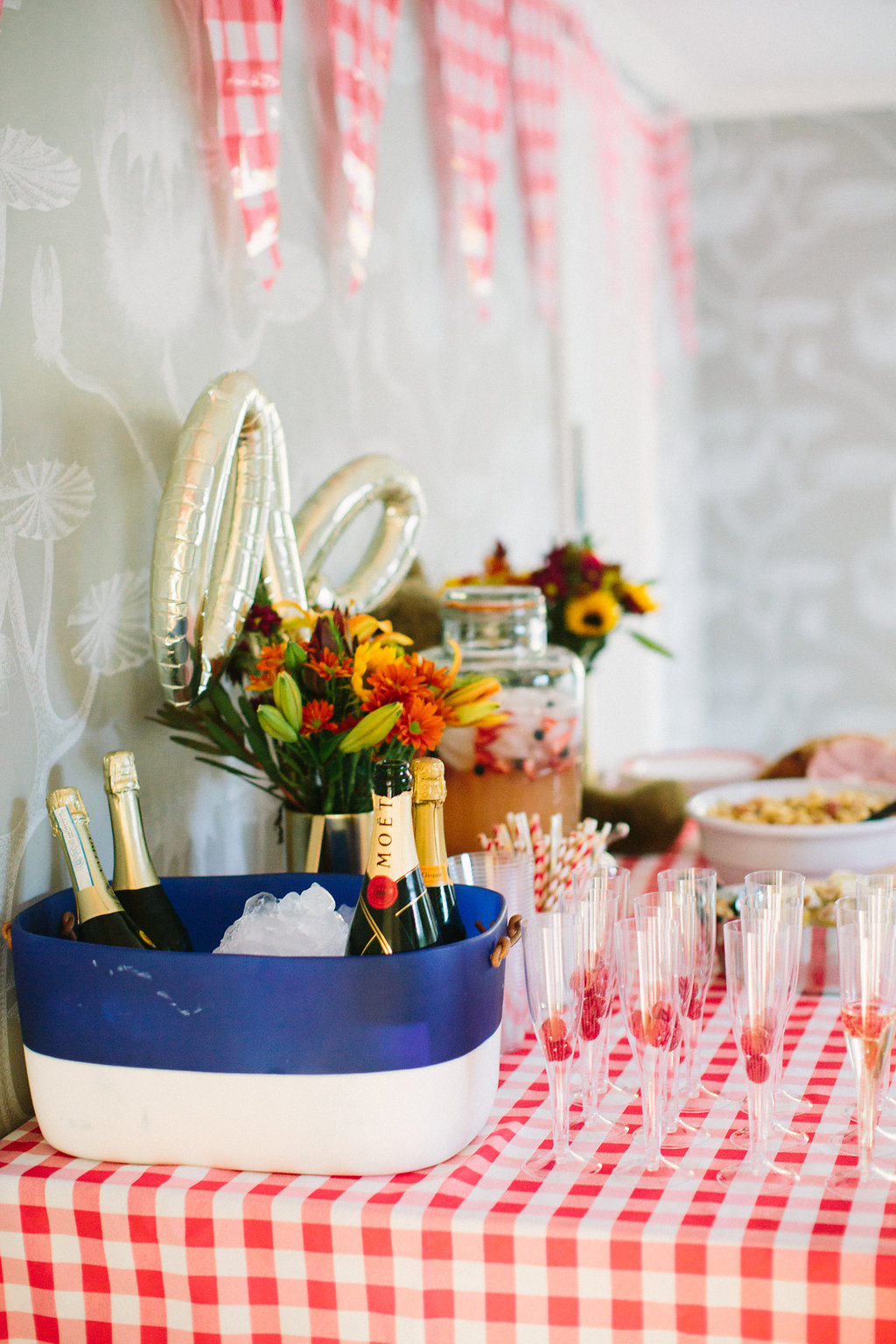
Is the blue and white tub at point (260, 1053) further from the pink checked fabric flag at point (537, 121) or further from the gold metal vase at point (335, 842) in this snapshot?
the pink checked fabric flag at point (537, 121)

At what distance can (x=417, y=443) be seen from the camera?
76.2 inches

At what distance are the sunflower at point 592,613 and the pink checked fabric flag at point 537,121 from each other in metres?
1.07

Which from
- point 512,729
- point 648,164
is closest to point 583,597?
point 512,729

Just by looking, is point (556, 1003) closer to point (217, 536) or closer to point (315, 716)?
point (315, 716)

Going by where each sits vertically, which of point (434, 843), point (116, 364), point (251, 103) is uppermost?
point (251, 103)

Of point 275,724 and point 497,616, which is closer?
point 275,724

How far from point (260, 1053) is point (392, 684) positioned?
310 millimetres

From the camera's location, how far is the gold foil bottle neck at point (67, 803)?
0.89 m

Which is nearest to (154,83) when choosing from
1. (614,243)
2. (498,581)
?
(498,581)

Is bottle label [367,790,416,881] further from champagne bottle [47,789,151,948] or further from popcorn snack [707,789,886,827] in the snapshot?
popcorn snack [707,789,886,827]

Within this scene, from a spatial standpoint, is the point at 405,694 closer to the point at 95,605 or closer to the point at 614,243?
the point at 95,605

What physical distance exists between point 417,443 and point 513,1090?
117 centimetres

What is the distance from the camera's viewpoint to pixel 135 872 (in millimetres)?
962

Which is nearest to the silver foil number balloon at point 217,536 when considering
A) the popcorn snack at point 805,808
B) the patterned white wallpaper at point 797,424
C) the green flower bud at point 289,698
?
the green flower bud at point 289,698
